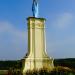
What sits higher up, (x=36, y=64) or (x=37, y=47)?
(x=37, y=47)

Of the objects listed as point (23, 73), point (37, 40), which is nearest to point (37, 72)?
point (23, 73)

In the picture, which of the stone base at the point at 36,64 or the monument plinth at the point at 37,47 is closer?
the stone base at the point at 36,64

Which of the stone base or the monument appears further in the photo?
the monument

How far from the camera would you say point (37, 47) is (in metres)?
22.8

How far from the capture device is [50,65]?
75.5ft

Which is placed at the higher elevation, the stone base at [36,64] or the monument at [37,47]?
the monument at [37,47]

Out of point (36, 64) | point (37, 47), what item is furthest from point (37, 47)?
point (36, 64)

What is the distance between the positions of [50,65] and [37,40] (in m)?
2.17

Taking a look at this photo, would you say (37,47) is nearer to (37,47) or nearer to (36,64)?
(37,47)

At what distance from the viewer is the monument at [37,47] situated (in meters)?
22.7

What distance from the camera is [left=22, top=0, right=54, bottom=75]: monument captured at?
2269 cm

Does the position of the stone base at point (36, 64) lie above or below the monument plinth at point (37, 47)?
below

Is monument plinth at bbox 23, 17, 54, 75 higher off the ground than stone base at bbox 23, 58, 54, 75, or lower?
higher

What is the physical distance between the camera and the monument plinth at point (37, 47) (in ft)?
74.4
